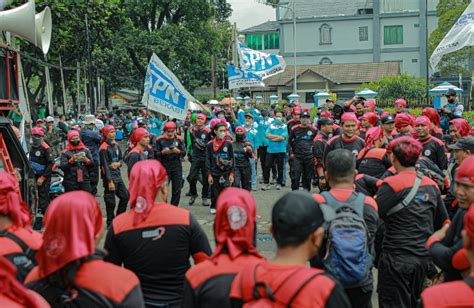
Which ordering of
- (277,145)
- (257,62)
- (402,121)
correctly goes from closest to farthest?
(402,121)
(277,145)
(257,62)

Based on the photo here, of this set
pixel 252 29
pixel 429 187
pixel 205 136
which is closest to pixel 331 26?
pixel 252 29

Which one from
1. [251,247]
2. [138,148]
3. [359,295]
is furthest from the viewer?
[138,148]

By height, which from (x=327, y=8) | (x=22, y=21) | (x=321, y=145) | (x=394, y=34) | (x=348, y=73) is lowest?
(x=321, y=145)

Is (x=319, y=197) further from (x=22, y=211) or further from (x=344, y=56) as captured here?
(x=344, y=56)

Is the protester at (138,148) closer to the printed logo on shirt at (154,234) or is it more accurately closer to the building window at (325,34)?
the printed logo on shirt at (154,234)

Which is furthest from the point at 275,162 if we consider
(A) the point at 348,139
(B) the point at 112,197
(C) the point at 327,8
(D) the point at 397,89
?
(C) the point at 327,8

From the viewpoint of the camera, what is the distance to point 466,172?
3.99 m

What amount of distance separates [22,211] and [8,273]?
4.75ft

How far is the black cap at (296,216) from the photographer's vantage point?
3.12 meters

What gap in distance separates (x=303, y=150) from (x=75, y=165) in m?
4.96

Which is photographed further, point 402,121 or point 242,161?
point 242,161

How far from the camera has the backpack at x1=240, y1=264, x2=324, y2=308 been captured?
Result: 9.48 ft

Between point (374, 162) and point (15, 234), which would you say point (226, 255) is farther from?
point (374, 162)

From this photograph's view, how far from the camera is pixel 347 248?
4.53 meters
